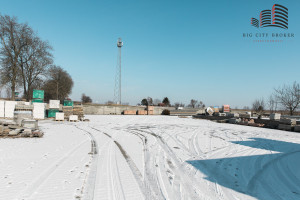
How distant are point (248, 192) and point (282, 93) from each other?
3229 cm

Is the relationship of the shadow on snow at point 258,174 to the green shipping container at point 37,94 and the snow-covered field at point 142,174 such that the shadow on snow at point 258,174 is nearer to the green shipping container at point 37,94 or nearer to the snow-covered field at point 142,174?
the snow-covered field at point 142,174

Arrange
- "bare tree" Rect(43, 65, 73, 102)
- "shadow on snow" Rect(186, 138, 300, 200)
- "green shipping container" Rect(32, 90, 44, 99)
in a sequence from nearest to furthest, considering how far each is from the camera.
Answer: "shadow on snow" Rect(186, 138, 300, 200) < "green shipping container" Rect(32, 90, 44, 99) < "bare tree" Rect(43, 65, 73, 102)

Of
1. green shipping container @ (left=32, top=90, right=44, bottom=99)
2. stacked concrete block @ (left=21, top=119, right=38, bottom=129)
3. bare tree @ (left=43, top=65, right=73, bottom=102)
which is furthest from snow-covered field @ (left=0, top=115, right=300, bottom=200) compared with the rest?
bare tree @ (left=43, top=65, right=73, bottom=102)

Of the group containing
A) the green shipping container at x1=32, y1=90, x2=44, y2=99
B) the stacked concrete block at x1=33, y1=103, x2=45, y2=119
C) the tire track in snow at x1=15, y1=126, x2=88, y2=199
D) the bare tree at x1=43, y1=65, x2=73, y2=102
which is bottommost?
the tire track in snow at x1=15, y1=126, x2=88, y2=199

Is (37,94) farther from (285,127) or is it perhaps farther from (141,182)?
(285,127)

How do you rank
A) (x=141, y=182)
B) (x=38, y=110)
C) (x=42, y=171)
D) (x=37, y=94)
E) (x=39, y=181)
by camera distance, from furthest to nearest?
(x=37, y=94) < (x=38, y=110) < (x=42, y=171) < (x=141, y=182) < (x=39, y=181)

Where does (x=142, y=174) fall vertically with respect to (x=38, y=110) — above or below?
below

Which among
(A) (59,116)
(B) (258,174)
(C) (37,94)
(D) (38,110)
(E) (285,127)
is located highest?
(C) (37,94)

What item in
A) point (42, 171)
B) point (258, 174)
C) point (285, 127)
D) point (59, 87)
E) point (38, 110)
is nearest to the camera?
point (42, 171)

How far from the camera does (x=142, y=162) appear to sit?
5.66 meters

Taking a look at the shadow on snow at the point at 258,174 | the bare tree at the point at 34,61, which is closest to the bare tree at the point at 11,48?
the bare tree at the point at 34,61

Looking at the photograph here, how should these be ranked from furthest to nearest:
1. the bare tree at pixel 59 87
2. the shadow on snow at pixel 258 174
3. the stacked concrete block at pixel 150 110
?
the bare tree at pixel 59 87 → the stacked concrete block at pixel 150 110 → the shadow on snow at pixel 258 174

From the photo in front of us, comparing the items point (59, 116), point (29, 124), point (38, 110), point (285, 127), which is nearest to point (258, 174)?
point (29, 124)

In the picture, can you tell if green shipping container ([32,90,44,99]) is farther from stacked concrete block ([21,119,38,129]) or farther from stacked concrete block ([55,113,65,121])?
stacked concrete block ([21,119,38,129])
